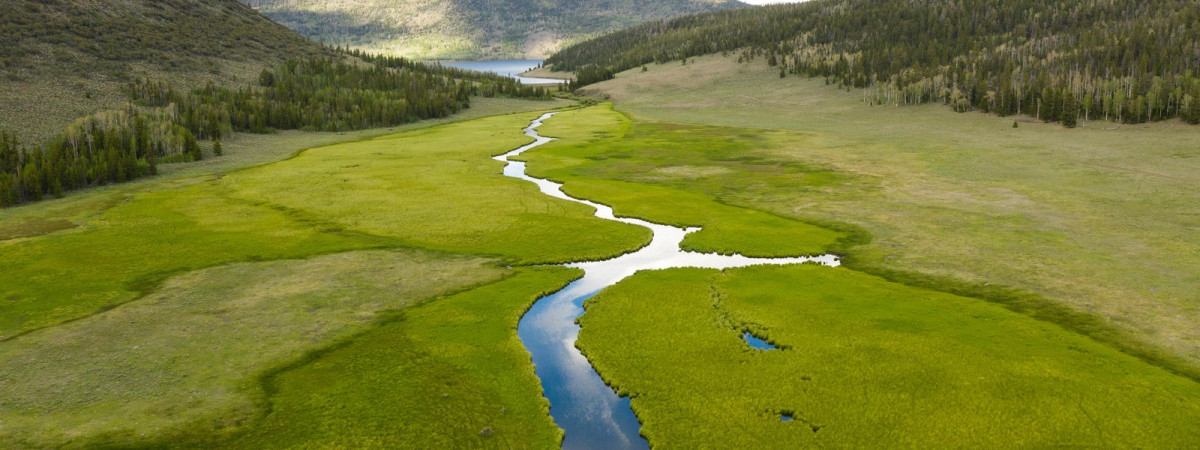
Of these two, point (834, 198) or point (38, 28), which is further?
point (38, 28)

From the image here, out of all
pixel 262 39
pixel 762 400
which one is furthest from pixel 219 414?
pixel 262 39

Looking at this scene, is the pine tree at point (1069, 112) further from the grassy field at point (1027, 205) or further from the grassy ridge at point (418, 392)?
the grassy ridge at point (418, 392)

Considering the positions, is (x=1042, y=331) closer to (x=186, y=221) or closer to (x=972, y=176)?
(x=972, y=176)

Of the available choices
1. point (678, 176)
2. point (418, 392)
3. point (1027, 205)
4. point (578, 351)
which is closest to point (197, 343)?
point (418, 392)

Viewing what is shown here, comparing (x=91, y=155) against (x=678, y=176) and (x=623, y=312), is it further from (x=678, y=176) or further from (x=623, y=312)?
(x=623, y=312)

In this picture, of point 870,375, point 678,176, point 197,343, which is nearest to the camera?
point 870,375

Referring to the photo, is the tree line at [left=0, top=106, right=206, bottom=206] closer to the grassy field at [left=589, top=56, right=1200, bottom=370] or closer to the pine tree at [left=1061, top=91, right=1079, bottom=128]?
the grassy field at [left=589, top=56, right=1200, bottom=370]

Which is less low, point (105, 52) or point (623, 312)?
point (105, 52)
